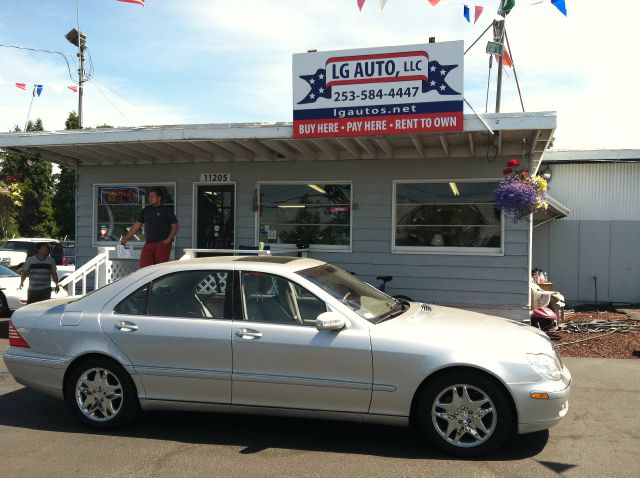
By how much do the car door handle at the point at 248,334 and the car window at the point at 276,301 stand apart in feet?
0.37

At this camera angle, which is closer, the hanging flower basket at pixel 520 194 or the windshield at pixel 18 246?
the hanging flower basket at pixel 520 194

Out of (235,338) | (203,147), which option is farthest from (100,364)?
(203,147)

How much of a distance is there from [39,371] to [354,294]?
9.04 ft

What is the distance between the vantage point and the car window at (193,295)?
4793 mm

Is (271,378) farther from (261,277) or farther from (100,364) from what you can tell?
(100,364)

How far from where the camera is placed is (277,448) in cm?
449

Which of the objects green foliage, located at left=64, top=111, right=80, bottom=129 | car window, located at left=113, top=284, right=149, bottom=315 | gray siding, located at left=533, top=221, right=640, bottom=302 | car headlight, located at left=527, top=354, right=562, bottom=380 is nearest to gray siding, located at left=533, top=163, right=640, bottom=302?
gray siding, located at left=533, top=221, right=640, bottom=302

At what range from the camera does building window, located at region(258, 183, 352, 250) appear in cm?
1012

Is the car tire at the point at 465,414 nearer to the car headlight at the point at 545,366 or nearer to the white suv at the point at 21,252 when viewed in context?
the car headlight at the point at 545,366

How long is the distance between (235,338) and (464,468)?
192 centimetres

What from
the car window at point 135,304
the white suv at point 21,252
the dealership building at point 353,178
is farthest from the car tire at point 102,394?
the white suv at point 21,252

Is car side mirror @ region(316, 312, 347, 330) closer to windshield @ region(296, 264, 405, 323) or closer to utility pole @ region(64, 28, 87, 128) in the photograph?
windshield @ region(296, 264, 405, 323)

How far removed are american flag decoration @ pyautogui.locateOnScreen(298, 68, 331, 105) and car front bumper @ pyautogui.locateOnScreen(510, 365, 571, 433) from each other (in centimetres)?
544

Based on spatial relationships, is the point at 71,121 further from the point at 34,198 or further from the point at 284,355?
the point at 284,355
